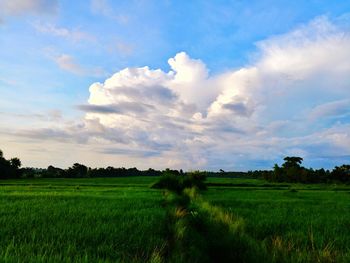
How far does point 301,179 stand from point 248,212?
52492 millimetres

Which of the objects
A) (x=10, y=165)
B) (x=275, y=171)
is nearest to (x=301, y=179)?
(x=275, y=171)

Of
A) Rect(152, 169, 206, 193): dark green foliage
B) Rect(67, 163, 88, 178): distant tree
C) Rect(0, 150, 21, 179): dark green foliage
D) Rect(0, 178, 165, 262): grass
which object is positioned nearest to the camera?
Rect(0, 178, 165, 262): grass

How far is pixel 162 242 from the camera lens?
6559 mm

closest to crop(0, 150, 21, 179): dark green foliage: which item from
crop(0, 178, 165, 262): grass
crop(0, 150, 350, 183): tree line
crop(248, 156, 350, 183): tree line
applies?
crop(0, 150, 350, 183): tree line

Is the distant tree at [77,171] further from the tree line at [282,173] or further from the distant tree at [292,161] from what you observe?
the distant tree at [292,161]

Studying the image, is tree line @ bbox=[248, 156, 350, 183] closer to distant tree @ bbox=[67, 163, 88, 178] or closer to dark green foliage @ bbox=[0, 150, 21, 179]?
distant tree @ bbox=[67, 163, 88, 178]

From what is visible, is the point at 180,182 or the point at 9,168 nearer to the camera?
the point at 180,182

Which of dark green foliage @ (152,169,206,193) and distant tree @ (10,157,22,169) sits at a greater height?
distant tree @ (10,157,22,169)

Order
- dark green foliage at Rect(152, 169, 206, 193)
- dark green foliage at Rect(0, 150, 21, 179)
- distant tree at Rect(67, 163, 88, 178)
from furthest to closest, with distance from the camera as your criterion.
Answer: distant tree at Rect(67, 163, 88, 178) → dark green foliage at Rect(0, 150, 21, 179) → dark green foliage at Rect(152, 169, 206, 193)

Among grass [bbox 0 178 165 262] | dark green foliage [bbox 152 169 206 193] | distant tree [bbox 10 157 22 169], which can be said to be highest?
distant tree [bbox 10 157 22 169]

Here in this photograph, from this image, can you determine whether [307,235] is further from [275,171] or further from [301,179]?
[275,171]

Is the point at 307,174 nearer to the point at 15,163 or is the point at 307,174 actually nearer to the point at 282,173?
the point at 282,173

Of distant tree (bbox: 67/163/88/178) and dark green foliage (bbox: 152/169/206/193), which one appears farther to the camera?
distant tree (bbox: 67/163/88/178)

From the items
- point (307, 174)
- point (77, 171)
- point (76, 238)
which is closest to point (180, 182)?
point (76, 238)
